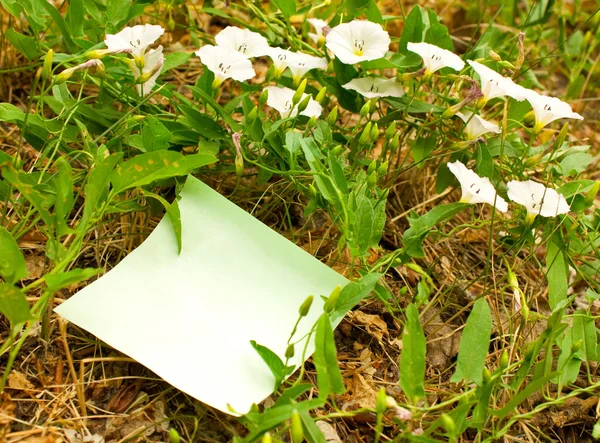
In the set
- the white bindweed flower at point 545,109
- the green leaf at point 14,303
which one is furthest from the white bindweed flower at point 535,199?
the green leaf at point 14,303

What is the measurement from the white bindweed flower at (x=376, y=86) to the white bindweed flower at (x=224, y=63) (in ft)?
0.69

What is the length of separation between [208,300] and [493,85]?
0.68 metres

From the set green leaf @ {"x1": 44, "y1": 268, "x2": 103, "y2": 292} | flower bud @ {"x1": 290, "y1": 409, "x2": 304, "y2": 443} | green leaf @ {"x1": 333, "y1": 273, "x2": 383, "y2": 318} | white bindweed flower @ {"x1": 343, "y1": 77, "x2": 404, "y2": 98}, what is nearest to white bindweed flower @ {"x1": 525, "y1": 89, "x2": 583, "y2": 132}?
white bindweed flower @ {"x1": 343, "y1": 77, "x2": 404, "y2": 98}

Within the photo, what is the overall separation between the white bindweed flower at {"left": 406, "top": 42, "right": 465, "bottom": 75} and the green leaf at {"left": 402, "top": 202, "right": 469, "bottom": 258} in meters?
0.31

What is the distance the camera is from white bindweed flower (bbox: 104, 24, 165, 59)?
45.9 inches

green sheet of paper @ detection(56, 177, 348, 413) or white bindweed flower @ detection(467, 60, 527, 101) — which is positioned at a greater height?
white bindweed flower @ detection(467, 60, 527, 101)

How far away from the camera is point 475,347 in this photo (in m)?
1.01

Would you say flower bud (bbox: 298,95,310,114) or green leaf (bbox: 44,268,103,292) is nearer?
green leaf (bbox: 44,268,103,292)

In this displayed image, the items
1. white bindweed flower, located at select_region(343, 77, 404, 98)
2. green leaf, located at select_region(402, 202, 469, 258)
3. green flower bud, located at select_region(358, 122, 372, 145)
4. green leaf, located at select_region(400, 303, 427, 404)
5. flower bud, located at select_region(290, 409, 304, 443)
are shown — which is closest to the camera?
flower bud, located at select_region(290, 409, 304, 443)

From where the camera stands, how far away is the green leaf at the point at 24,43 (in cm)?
126

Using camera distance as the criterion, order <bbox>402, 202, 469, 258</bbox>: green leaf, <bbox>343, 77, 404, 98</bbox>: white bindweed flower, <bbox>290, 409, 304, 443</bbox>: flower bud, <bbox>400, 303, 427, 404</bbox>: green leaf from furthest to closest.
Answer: <bbox>343, 77, 404, 98</bbox>: white bindweed flower → <bbox>402, 202, 469, 258</bbox>: green leaf → <bbox>400, 303, 427, 404</bbox>: green leaf → <bbox>290, 409, 304, 443</bbox>: flower bud

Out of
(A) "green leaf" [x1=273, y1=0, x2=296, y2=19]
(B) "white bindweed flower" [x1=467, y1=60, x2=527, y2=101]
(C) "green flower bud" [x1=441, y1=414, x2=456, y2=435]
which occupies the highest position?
(A) "green leaf" [x1=273, y1=0, x2=296, y2=19]

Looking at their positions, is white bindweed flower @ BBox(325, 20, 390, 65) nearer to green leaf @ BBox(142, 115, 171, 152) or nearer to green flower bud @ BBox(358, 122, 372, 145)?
green flower bud @ BBox(358, 122, 372, 145)

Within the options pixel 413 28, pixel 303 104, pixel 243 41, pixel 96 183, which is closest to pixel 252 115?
pixel 303 104
